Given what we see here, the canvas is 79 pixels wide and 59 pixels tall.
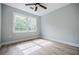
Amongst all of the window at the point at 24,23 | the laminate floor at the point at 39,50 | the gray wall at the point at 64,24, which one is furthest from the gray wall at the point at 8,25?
the gray wall at the point at 64,24

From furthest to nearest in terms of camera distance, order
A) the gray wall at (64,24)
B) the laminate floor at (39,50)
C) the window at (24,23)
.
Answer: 1. the window at (24,23)
2. the gray wall at (64,24)
3. the laminate floor at (39,50)

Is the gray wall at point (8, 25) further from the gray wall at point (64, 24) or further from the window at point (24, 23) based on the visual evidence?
the gray wall at point (64, 24)

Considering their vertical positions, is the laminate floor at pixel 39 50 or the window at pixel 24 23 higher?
the window at pixel 24 23

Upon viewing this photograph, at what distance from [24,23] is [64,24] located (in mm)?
2702

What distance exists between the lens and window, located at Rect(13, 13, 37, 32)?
350cm

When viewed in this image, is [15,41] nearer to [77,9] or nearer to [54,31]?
[54,31]

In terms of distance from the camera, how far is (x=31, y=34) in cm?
429

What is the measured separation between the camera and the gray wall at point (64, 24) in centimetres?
283

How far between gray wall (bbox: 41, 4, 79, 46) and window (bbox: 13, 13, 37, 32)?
1.10 m

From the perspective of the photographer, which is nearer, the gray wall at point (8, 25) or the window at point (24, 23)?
the gray wall at point (8, 25)

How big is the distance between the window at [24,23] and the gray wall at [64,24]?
110 centimetres

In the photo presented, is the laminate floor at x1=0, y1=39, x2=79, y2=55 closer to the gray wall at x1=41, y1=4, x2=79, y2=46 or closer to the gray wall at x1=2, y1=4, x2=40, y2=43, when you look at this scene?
the gray wall at x1=2, y1=4, x2=40, y2=43
